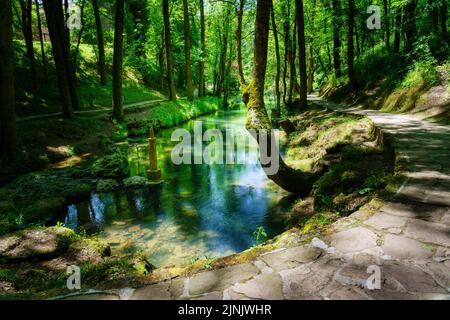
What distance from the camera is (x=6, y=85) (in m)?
10.8

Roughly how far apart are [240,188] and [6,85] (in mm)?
8323

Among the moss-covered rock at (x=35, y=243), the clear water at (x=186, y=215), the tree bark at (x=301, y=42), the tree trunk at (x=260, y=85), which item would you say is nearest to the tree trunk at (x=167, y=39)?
the tree bark at (x=301, y=42)

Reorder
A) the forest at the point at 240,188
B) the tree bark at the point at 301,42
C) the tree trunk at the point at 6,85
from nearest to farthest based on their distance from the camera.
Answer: the forest at the point at 240,188
the tree trunk at the point at 6,85
the tree bark at the point at 301,42

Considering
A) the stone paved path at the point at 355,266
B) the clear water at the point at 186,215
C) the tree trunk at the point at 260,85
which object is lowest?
the clear water at the point at 186,215

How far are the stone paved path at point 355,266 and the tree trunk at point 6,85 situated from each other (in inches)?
397

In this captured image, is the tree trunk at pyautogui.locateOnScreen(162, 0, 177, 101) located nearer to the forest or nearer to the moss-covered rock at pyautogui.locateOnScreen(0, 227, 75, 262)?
the forest

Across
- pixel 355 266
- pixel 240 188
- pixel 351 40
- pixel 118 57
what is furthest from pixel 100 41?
pixel 355 266

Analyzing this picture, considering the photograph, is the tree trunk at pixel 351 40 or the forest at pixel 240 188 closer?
the forest at pixel 240 188

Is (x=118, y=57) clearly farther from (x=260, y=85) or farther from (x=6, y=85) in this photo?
(x=260, y=85)

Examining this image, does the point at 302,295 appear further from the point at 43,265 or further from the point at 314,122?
the point at 314,122

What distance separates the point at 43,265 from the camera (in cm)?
488

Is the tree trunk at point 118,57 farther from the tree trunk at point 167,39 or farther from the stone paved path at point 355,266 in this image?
the stone paved path at point 355,266

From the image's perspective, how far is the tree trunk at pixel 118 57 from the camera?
1754 cm

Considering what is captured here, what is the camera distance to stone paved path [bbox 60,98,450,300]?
8.80 feet
